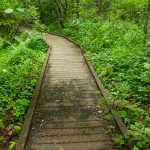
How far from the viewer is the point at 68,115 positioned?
703 centimetres

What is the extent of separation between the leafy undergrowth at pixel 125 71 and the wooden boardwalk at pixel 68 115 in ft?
1.92

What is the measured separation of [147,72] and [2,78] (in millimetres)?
4967

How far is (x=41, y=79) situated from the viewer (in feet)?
31.5

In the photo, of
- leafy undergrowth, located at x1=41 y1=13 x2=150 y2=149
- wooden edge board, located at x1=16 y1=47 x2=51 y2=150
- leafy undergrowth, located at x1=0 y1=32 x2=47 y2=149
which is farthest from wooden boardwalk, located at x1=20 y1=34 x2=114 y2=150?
leafy undergrowth, located at x1=41 y1=13 x2=150 y2=149

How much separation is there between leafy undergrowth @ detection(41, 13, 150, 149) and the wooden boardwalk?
585mm

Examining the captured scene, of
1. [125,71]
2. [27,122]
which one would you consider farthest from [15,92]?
[125,71]

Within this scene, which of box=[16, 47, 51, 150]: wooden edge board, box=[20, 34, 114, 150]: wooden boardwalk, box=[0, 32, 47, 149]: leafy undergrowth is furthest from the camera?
box=[0, 32, 47, 149]: leafy undergrowth

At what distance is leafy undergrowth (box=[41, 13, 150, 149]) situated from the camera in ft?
20.7

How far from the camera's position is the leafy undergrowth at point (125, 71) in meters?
6.30

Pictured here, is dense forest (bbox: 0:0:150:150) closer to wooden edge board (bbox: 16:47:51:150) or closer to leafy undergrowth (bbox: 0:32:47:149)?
leafy undergrowth (bbox: 0:32:47:149)

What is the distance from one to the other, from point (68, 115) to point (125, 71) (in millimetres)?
4143

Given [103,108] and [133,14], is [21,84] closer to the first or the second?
[103,108]

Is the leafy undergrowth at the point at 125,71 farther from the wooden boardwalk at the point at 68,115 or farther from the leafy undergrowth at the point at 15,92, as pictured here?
the leafy undergrowth at the point at 15,92

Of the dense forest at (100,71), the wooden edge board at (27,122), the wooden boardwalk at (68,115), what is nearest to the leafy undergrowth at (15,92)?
the dense forest at (100,71)
